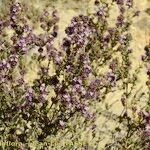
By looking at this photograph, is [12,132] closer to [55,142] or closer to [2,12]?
[55,142]

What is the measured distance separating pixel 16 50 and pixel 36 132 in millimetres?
966

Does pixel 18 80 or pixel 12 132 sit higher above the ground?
pixel 18 80

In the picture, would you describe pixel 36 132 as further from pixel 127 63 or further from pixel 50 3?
pixel 50 3

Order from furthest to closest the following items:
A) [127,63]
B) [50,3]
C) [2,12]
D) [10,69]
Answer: [50,3] < [2,12] < [127,63] < [10,69]

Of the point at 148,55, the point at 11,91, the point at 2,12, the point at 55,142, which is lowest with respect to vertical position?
the point at 55,142

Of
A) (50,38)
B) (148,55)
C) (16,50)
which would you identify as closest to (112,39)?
(148,55)

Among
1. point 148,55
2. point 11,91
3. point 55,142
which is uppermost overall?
point 148,55

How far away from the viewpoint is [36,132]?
5.19 m

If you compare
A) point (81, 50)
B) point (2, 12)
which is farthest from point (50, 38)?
point (2, 12)

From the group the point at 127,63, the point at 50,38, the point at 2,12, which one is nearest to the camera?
the point at 50,38

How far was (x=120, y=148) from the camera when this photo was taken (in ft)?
16.7

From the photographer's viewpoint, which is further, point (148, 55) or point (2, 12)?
point (2, 12)

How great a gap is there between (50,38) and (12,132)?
113 centimetres

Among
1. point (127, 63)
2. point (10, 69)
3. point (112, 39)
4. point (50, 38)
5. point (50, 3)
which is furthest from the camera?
point (50, 3)
